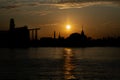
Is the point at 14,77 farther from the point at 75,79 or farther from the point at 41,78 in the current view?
the point at 75,79

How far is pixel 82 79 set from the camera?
41.8 m

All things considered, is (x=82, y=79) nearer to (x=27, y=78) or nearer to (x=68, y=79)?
(x=68, y=79)

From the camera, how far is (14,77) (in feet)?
142

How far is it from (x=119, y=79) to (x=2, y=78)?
39.6ft

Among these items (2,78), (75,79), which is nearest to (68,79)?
(75,79)

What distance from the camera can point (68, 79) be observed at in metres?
41.8

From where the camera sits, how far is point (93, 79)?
136 feet

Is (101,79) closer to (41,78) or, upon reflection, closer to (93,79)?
(93,79)

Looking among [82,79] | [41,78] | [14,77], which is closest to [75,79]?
[82,79]

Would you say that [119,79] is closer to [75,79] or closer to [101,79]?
[101,79]

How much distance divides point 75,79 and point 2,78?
7579 millimetres

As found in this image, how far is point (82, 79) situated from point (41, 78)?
430cm

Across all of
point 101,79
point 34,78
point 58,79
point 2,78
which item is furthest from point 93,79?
point 2,78

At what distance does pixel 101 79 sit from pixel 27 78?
765cm
